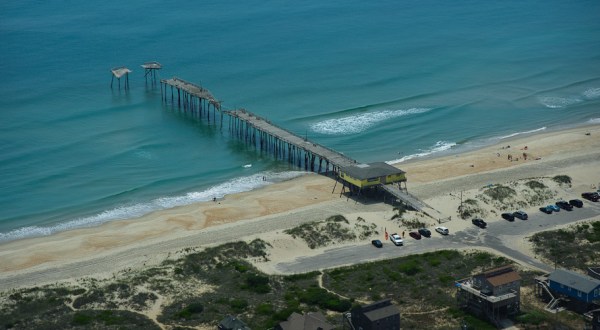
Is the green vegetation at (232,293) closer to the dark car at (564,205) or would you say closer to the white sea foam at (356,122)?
the dark car at (564,205)

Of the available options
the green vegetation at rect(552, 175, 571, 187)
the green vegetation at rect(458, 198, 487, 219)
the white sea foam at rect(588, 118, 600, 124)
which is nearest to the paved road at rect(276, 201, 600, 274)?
the green vegetation at rect(458, 198, 487, 219)

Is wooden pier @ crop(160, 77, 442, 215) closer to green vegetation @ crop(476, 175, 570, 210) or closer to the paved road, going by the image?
the paved road

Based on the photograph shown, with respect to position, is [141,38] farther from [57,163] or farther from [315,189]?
[315,189]

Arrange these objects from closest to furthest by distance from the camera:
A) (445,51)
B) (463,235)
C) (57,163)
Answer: (463,235)
(57,163)
(445,51)

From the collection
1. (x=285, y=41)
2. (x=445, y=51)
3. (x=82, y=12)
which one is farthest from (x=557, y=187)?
(x=82, y=12)

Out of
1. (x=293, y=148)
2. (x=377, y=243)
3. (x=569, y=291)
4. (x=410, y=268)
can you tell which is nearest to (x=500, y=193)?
(x=377, y=243)

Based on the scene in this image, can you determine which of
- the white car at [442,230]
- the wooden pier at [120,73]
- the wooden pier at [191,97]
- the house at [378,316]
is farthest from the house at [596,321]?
the wooden pier at [120,73]
